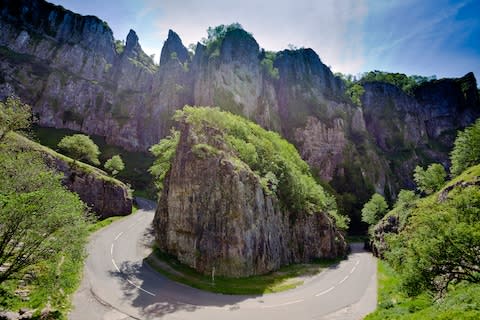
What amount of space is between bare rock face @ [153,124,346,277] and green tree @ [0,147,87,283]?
1443 cm

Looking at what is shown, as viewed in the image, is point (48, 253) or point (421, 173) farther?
point (421, 173)

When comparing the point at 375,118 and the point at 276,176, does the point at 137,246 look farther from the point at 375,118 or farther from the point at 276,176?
the point at 375,118

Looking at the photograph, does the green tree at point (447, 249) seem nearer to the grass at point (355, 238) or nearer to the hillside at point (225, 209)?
the hillside at point (225, 209)

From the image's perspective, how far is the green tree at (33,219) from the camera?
53.1ft

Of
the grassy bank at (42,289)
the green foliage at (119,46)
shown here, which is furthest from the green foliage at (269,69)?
the grassy bank at (42,289)

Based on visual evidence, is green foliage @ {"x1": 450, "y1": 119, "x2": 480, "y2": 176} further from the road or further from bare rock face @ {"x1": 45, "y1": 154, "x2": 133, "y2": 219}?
bare rock face @ {"x1": 45, "y1": 154, "x2": 133, "y2": 219}

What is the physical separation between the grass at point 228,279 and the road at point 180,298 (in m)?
0.91

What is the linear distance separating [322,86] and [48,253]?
125 m

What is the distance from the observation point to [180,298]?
24406mm

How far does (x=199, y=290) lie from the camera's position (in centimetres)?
2648

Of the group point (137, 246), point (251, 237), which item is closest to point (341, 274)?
point (251, 237)

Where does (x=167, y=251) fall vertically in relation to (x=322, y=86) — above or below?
below

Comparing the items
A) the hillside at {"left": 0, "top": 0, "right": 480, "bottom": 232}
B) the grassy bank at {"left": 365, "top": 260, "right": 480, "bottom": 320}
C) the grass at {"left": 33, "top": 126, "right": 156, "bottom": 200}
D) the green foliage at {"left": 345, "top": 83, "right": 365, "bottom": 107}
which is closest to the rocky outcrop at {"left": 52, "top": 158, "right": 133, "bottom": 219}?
the grass at {"left": 33, "top": 126, "right": 156, "bottom": 200}

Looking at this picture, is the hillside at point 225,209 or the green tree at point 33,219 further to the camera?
the hillside at point 225,209
